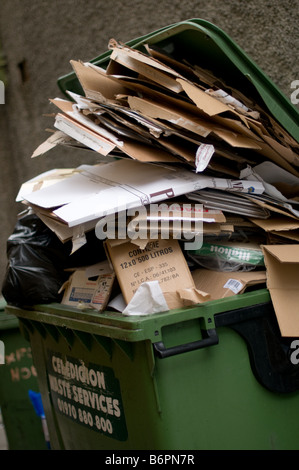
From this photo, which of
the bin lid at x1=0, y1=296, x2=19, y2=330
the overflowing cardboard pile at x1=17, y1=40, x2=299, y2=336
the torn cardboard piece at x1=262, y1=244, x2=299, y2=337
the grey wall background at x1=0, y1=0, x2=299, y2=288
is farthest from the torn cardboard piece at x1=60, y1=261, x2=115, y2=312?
the grey wall background at x1=0, y1=0, x2=299, y2=288

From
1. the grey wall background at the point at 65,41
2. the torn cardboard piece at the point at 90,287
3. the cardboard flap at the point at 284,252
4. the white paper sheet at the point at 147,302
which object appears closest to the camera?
the white paper sheet at the point at 147,302

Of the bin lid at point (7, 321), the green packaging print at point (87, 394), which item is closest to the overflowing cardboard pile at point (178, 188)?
the green packaging print at point (87, 394)

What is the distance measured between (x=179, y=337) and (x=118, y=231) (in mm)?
488

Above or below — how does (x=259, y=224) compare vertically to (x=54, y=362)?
above

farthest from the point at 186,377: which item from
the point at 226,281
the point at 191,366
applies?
the point at 226,281

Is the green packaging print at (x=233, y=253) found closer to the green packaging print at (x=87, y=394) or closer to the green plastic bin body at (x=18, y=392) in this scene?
the green packaging print at (x=87, y=394)

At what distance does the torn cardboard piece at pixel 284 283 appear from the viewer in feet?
7.13

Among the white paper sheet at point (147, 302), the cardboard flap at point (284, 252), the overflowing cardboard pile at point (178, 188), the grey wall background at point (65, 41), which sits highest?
the grey wall background at point (65, 41)

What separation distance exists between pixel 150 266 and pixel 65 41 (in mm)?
2832

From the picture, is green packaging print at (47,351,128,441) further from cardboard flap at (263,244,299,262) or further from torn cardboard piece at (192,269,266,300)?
cardboard flap at (263,244,299,262)

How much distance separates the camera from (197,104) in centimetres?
226

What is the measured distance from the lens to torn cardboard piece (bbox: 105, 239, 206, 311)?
222cm
